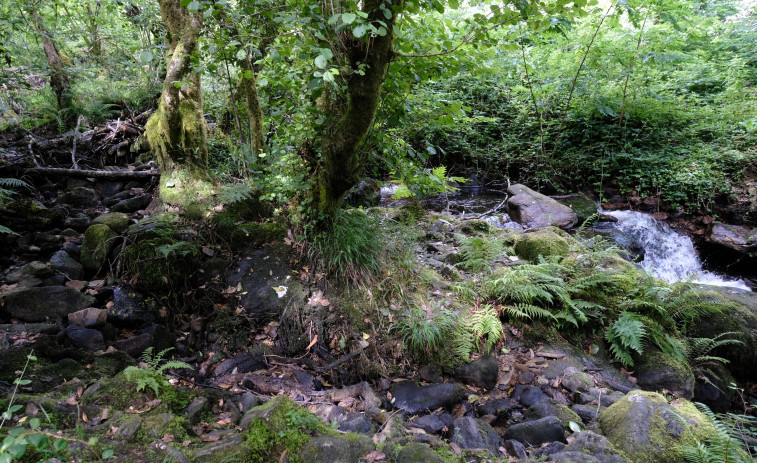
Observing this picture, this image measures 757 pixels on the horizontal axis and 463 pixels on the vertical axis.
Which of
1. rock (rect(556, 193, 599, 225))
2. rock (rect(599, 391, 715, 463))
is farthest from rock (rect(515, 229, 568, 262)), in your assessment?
rock (rect(556, 193, 599, 225))

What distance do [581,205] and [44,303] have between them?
36.9 ft

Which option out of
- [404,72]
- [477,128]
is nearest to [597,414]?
[404,72]

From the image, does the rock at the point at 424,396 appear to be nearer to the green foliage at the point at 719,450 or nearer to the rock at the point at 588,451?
the rock at the point at 588,451

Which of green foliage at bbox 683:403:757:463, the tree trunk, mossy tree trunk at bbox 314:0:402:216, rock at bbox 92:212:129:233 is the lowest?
green foliage at bbox 683:403:757:463

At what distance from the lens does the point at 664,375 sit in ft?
14.4

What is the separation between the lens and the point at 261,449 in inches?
91.9

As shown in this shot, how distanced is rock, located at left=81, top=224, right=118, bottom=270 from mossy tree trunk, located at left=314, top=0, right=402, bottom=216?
2.71 metres

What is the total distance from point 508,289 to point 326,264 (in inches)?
99.6

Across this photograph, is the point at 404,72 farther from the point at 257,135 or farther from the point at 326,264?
the point at 257,135

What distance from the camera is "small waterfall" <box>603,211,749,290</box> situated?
7953 mm

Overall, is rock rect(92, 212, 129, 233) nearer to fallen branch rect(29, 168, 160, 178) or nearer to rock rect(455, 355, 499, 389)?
fallen branch rect(29, 168, 160, 178)

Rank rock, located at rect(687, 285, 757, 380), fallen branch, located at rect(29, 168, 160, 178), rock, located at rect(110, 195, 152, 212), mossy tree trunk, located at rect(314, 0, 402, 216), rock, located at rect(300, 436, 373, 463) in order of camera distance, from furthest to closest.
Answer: fallen branch, located at rect(29, 168, 160, 178) → rock, located at rect(110, 195, 152, 212) → rock, located at rect(687, 285, 757, 380) → mossy tree trunk, located at rect(314, 0, 402, 216) → rock, located at rect(300, 436, 373, 463)

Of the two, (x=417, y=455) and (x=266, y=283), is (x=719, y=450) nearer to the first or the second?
(x=417, y=455)

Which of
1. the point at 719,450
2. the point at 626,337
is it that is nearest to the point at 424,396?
the point at 719,450
